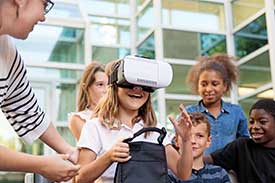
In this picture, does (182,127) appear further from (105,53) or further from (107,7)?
(107,7)

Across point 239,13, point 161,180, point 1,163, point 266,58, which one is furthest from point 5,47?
point 239,13

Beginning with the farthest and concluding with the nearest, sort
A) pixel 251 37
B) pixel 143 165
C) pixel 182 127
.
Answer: pixel 251 37 < pixel 182 127 < pixel 143 165

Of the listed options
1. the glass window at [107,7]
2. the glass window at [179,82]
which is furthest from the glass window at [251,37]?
the glass window at [107,7]

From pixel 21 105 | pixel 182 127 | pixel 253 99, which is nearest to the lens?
pixel 21 105

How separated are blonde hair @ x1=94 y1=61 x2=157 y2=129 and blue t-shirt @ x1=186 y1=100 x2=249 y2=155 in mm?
657

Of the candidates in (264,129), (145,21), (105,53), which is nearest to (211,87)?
(264,129)

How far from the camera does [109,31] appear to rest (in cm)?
677

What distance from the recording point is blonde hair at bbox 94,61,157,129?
5.46 ft

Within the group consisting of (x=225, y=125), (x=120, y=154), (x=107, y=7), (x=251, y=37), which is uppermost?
(x=107, y=7)

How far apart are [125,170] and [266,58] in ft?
13.2

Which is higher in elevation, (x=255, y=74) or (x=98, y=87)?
(x=255, y=74)

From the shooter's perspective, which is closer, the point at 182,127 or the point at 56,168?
the point at 56,168

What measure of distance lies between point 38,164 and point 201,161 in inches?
41.1

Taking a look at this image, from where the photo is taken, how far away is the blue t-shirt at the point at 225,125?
2.31 m
